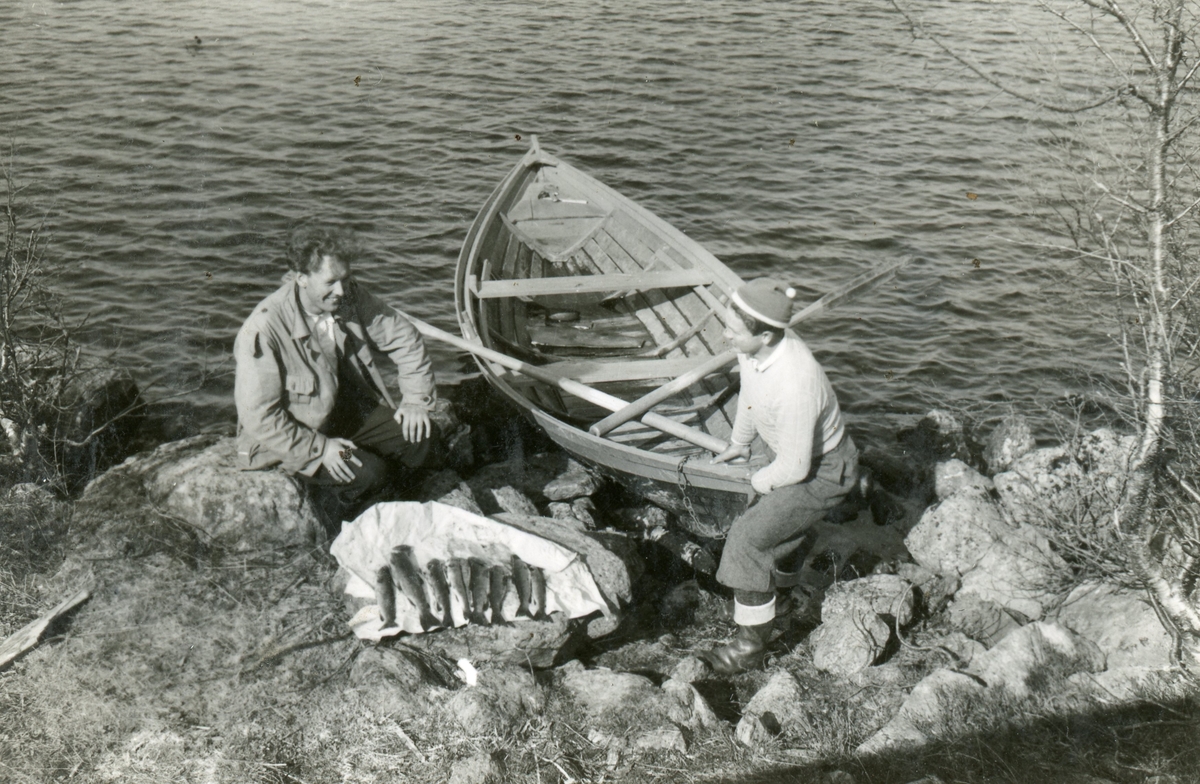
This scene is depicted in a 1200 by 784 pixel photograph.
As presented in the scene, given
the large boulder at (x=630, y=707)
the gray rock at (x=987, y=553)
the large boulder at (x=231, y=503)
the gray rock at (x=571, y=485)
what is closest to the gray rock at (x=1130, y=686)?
the gray rock at (x=987, y=553)

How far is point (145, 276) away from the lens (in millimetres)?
9344

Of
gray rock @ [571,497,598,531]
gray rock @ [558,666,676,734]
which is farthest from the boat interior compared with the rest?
gray rock @ [558,666,676,734]

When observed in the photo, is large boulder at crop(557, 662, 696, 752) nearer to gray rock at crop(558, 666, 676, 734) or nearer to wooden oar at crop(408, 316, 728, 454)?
gray rock at crop(558, 666, 676, 734)

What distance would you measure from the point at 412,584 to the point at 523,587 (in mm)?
514

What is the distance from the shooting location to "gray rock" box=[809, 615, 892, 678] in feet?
14.1

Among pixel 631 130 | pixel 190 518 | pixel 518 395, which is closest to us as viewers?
pixel 190 518

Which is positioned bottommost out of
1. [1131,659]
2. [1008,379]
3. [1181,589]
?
[1008,379]

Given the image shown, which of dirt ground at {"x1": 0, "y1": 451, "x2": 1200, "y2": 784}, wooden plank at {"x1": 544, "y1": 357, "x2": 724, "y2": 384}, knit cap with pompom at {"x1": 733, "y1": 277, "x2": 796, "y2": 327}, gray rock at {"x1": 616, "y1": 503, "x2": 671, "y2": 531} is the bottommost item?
gray rock at {"x1": 616, "y1": 503, "x2": 671, "y2": 531}

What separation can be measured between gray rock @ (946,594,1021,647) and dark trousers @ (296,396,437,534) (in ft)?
10.4

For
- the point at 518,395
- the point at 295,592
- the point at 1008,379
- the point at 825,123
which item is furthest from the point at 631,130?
the point at 295,592

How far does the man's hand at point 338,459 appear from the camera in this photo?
15.1ft

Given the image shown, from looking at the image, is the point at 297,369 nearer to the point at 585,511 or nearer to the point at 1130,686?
the point at 585,511

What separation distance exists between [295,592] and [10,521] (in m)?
1.69

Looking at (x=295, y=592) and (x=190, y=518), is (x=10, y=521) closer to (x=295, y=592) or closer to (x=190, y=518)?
(x=190, y=518)
